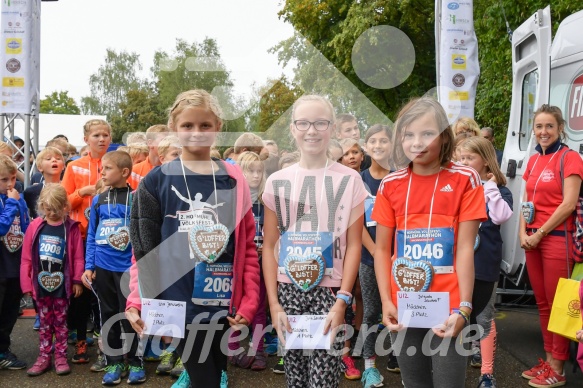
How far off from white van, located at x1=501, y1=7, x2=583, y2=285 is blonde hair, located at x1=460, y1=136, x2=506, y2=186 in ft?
3.13

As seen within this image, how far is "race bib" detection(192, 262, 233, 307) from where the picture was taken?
2.66 metres

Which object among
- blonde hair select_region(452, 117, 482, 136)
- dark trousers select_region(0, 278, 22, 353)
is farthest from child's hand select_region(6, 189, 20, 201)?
blonde hair select_region(452, 117, 482, 136)

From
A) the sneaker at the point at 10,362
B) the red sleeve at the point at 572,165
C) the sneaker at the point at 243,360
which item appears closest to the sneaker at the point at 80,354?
the sneaker at the point at 10,362

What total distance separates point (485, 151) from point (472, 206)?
1727mm

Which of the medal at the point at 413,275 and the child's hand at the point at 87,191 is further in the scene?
the child's hand at the point at 87,191

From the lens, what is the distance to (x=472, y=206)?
103 inches

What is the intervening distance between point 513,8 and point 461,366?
10395 millimetres

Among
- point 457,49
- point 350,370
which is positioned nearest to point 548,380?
point 350,370

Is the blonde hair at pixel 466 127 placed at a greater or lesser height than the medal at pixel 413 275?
greater

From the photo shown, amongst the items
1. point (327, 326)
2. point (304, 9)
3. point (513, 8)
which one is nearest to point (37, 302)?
point (327, 326)

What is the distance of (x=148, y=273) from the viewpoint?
106 inches

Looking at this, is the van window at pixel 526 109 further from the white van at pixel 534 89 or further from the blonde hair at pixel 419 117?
the blonde hair at pixel 419 117

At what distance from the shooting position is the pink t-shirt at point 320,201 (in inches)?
110

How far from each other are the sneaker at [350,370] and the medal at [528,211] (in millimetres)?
1688
